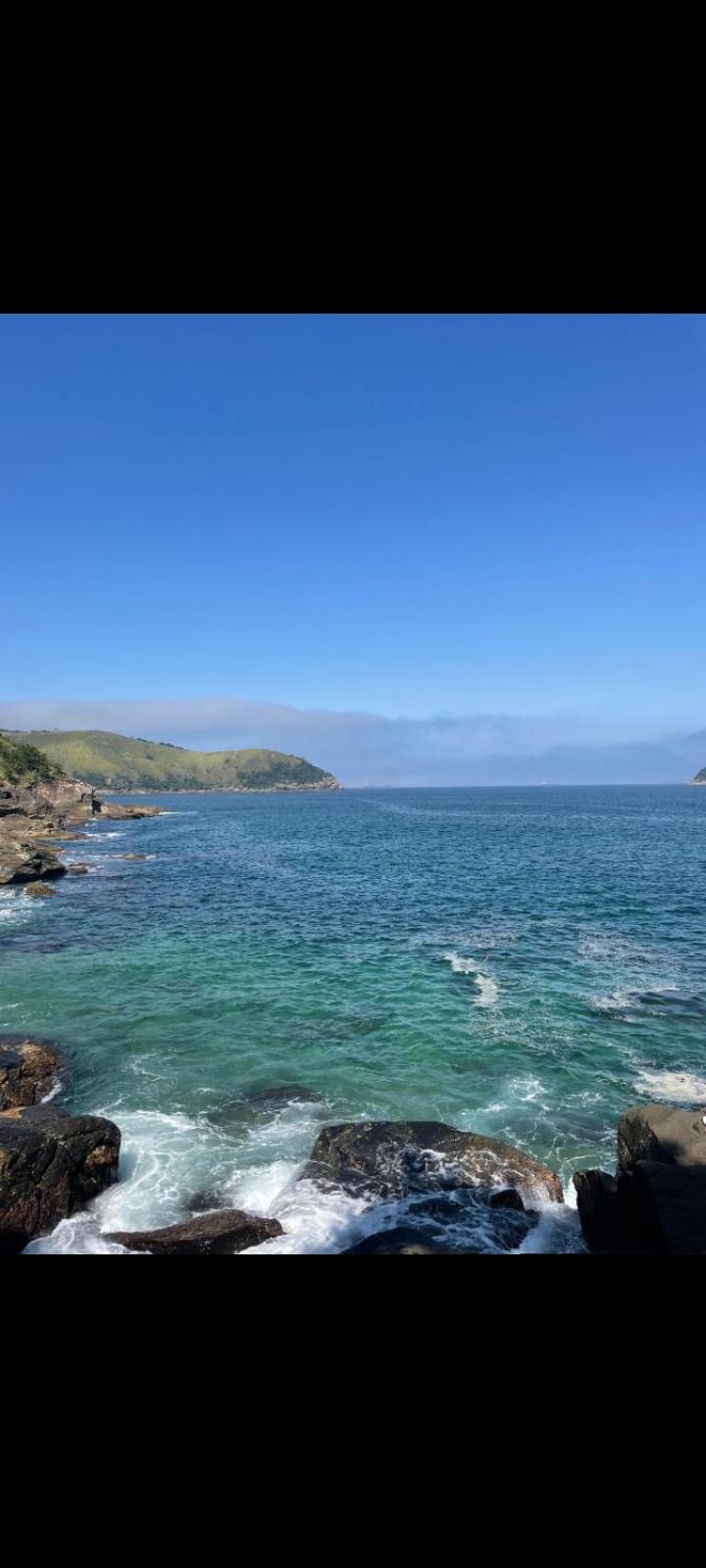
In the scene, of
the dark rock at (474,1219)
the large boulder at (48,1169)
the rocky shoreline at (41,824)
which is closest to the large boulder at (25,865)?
the rocky shoreline at (41,824)

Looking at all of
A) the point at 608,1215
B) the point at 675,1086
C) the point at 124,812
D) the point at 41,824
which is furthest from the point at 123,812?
the point at 608,1215

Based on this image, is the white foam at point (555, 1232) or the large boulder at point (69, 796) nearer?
the white foam at point (555, 1232)

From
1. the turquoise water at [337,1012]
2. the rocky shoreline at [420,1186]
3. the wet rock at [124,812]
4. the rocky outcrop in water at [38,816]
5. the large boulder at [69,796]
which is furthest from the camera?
the wet rock at [124,812]

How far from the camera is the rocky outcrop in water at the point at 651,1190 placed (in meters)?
8.98

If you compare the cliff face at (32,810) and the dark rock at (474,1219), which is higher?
the cliff face at (32,810)

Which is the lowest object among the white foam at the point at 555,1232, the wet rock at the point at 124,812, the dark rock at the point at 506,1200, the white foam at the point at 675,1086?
the white foam at the point at 675,1086

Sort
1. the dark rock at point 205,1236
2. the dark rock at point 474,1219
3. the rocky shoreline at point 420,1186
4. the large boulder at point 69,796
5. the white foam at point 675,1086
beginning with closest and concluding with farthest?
the rocky shoreline at point 420,1186
the dark rock at point 205,1236
the dark rock at point 474,1219
the white foam at point 675,1086
the large boulder at point 69,796

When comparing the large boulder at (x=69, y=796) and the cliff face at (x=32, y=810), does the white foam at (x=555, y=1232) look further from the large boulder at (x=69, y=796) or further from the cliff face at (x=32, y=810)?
the large boulder at (x=69, y=796)

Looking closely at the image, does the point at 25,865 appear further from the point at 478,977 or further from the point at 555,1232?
the point at 555,1232

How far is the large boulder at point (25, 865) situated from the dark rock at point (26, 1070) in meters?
30.6
